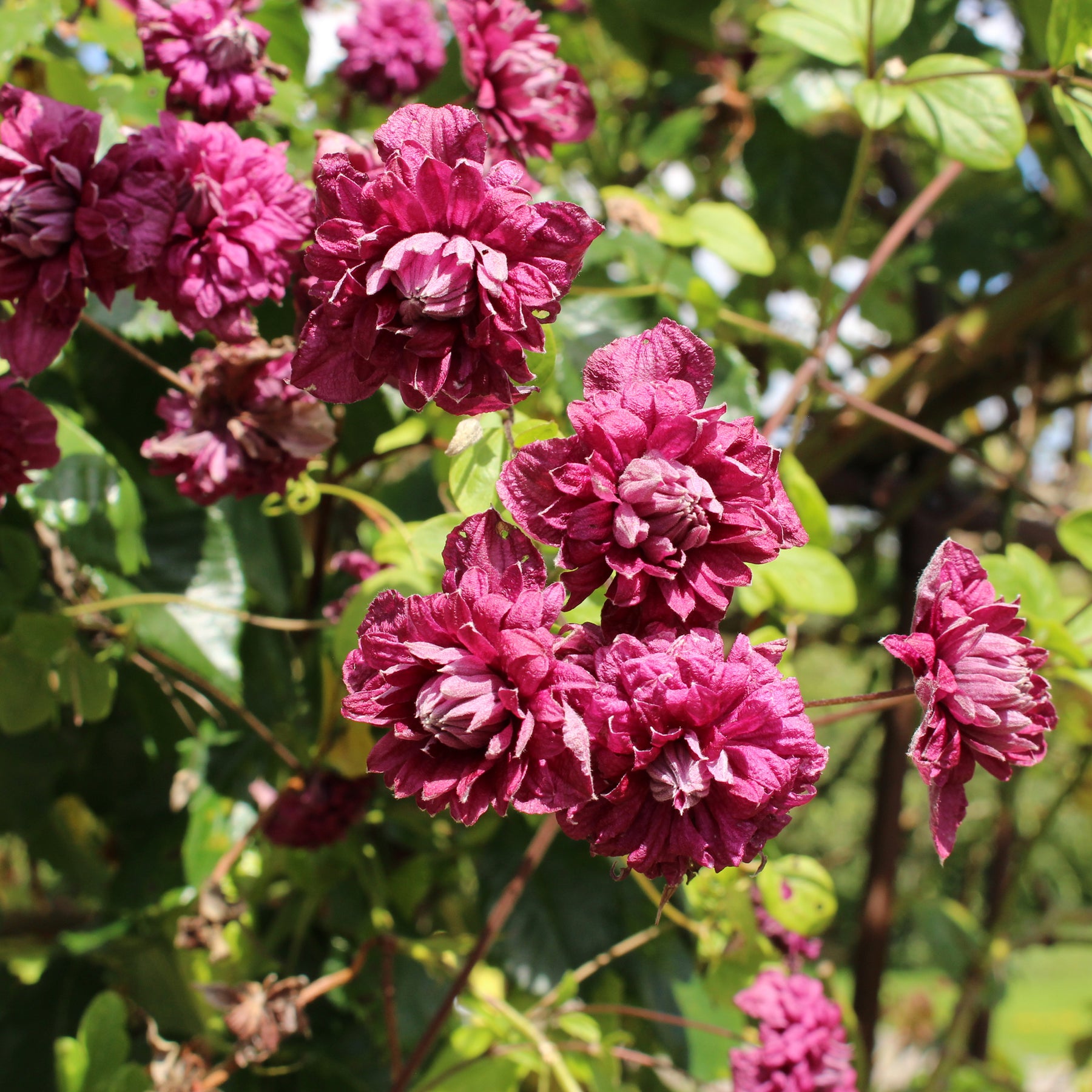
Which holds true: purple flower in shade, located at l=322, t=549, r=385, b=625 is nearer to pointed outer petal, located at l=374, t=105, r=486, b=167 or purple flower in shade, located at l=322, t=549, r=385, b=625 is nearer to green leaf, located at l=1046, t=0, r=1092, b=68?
pointed outer petal, located at l=374, t=105, r=486, b=167

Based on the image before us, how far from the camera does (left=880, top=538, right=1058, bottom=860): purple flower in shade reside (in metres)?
0.39

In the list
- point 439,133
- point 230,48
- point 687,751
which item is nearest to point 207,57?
point 230,48

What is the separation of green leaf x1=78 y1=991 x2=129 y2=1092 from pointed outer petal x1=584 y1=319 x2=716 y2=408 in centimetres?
60

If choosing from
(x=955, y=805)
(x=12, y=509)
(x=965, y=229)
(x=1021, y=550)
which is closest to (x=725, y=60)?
(x=965, y=229)

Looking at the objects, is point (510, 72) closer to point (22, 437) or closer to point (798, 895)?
point (22, 437)

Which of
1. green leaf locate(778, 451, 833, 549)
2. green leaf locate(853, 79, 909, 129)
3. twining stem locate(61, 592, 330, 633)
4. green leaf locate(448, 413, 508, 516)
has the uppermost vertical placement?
green leaf locate(853, 79, 909, 129)

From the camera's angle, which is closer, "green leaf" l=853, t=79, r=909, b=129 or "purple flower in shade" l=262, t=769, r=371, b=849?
"green leaf" l=853, t=79, r=909, b=129

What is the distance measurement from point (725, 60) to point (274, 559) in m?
0.85

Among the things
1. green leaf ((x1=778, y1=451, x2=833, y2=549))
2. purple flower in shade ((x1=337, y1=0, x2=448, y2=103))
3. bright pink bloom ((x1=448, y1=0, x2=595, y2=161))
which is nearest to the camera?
bright pink bloom ((x1=448, y1=0, x2=595, y2=161))

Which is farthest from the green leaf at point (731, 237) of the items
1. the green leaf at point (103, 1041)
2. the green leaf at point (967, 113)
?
the green leaf at point (103, 1041)

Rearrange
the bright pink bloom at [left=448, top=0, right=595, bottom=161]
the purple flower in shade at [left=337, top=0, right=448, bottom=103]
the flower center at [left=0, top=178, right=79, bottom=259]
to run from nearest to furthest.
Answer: the flower center at [left=0, top=178, right=79, bottom=259]
the bright pink bloom at [left=448, top=0, right=595, bottom=161]
the purple flower in shade at [left=337, top=0, right=448, bottom=103]

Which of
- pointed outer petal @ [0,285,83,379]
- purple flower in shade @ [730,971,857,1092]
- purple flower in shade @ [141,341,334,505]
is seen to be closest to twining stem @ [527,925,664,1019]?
purple flower in shade @ [730,971,857,1092]

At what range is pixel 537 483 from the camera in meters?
0.38

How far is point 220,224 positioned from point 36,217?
0.26 feet
